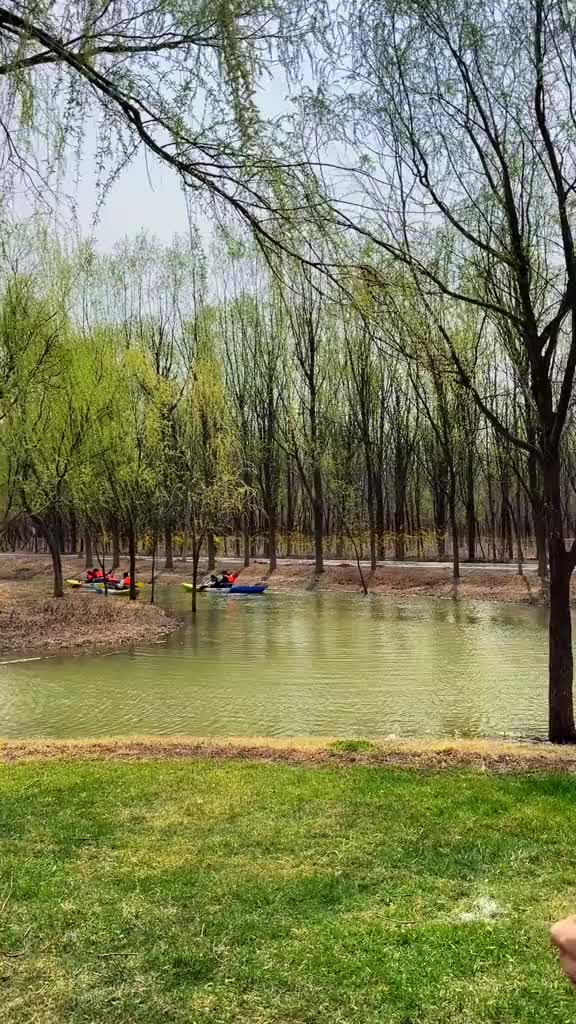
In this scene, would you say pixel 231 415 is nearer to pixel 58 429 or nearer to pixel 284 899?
pixel 58 429

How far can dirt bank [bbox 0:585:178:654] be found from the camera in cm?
1680

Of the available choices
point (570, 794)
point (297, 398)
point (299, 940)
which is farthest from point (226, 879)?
point (297, 398)

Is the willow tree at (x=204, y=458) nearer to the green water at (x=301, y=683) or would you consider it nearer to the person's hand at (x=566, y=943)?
the green water at (x=301, y=683)

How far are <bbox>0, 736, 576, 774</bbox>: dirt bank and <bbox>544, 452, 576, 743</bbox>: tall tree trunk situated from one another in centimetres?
51

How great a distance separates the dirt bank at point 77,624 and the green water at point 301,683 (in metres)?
1.09

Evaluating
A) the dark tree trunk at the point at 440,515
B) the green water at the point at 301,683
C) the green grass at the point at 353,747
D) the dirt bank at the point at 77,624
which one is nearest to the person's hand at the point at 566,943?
the green grass at the point at 353,747

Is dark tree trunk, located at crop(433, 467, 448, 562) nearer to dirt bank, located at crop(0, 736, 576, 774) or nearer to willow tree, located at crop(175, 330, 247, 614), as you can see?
willow tree, located at crop(175, 330, 247, 614)

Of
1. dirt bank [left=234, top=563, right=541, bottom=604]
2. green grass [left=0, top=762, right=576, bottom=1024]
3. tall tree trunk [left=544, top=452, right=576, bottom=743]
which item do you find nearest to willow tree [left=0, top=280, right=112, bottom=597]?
dirt bank [left=234, top=563, right=541, bottom=604]

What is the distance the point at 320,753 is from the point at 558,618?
2970 millimetres

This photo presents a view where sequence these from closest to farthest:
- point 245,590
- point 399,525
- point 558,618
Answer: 1. point 558,618
2. point 245,590
3. point 399,525

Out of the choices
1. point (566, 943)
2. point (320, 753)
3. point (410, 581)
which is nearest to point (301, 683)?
point (320, 753)

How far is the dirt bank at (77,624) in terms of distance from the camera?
16.8 m

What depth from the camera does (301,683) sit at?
12336 mm

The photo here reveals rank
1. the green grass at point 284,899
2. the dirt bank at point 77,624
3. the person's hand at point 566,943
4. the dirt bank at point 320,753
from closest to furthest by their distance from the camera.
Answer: the person's hand at point 566,943 < the green grass at point 284,899 < the dirt bank at point 320,753 < the dirt bank at point 77,624
